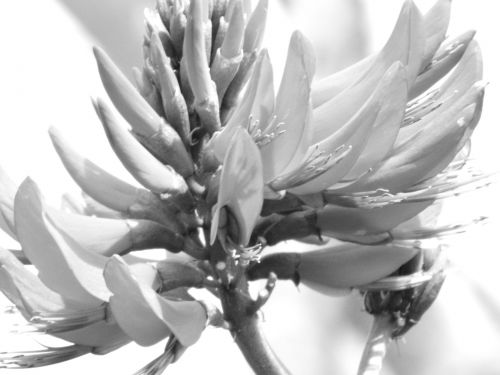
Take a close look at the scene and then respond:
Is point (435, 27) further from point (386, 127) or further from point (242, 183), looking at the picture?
point (242, 183)

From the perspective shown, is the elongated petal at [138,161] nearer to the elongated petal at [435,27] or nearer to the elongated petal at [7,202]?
the elongated petal at [7,202]

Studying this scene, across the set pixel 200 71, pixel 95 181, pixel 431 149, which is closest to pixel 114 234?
pixel 95 181

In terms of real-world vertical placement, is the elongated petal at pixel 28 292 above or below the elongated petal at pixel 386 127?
below

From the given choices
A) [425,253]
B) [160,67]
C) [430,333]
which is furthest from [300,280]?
[430,333]

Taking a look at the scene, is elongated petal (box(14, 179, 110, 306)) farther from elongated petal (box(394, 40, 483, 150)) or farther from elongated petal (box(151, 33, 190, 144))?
elongated petal (box(394, 40, 483, 150))

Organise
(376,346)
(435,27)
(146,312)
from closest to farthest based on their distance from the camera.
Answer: (146,312) → (435,27) → (376,346)

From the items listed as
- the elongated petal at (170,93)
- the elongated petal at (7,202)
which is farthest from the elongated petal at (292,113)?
the elongated petal at (7,202)

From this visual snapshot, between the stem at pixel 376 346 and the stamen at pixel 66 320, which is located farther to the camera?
the stem at pixel 376 346
